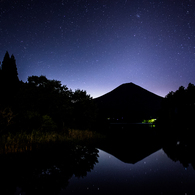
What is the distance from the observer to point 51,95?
15.1m

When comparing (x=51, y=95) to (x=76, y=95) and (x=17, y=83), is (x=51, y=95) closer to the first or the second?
(x=76, y=95)

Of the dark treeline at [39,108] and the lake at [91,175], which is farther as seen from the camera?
the dark treeline at [39,108]

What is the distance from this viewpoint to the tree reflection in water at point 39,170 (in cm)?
591

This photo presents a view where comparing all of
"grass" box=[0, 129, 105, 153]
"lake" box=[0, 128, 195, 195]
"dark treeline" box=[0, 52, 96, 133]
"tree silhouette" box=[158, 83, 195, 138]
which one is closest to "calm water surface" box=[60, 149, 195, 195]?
"lake" box=[0, 128, 195, 195]

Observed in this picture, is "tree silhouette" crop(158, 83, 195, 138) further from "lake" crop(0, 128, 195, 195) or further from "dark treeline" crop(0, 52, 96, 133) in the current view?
"lake" crop(0, 128, 195, 195)

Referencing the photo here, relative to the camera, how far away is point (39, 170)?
25.5ft

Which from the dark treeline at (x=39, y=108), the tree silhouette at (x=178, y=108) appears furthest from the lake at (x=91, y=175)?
the tree silhouette at (x=178, y=108)

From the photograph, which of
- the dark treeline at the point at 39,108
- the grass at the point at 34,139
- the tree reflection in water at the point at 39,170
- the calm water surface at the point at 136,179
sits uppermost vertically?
the dark treeline at the point at 39,108

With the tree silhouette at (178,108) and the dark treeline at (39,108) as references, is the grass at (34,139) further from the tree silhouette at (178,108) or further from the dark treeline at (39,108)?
the tree silhouette at (178,108)

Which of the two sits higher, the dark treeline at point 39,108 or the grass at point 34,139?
the dark treeline at point 39,108

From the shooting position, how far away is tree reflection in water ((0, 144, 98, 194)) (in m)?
5.91

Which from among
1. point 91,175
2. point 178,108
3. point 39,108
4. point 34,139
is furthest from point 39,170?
point 178,108

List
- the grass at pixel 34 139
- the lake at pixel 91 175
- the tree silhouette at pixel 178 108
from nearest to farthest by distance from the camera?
the lake at pixel 91 175
the grass at pixel 34 139
the tree silhouette at pixel 178 108

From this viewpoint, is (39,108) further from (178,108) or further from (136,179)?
(178,108)
